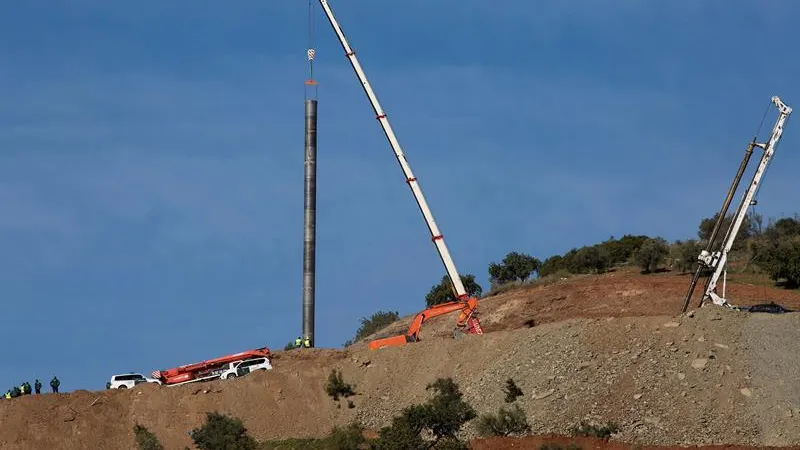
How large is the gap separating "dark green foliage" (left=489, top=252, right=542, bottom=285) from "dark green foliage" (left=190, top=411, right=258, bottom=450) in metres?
59.2

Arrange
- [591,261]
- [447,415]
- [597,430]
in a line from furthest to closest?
[591,261] → [597,430] → [447,415]

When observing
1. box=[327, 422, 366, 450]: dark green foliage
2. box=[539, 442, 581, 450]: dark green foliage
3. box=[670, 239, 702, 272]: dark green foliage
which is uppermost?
box=[670, 239, 702, 272]: dark green foliage

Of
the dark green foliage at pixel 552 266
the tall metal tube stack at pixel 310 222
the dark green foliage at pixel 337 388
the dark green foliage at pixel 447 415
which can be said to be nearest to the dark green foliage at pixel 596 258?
the dark green foliage at pixel 552 266

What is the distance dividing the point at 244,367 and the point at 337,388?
25.4 ft

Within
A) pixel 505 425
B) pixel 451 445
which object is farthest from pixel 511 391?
pixel 451 445

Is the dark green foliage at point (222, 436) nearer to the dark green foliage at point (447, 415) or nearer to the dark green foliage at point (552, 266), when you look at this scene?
the dark green foliage at point (447, 415)

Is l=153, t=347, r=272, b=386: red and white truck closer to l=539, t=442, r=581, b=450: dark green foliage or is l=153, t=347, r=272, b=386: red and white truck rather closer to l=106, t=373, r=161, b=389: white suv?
l=106, t=373, r=161, b=389: white suv

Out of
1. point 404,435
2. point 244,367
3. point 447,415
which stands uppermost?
point 244,367

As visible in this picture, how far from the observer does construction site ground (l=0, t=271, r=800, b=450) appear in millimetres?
67750

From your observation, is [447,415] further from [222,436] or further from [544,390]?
[222,436]

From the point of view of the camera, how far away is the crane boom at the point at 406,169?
292ft

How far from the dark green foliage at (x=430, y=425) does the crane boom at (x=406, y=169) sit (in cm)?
2180

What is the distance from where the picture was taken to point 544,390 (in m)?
73.2

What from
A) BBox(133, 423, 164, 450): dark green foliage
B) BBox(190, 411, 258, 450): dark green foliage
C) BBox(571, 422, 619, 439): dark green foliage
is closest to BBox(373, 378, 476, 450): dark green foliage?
BBox(571, 422, 619, 439): dark green foliage
